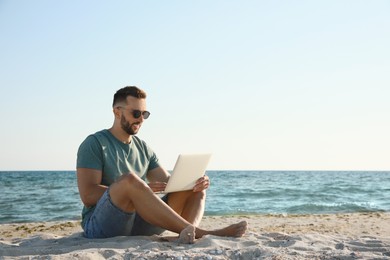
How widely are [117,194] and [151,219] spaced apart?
15.6 inches

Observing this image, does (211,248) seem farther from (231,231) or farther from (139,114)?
(139,114)

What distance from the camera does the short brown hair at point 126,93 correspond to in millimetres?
4082

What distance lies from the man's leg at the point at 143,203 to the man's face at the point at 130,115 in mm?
684

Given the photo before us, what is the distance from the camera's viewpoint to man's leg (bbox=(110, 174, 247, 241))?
Result: 11.4 ft

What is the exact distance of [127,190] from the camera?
350 cm

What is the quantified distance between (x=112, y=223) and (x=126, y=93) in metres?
1.18

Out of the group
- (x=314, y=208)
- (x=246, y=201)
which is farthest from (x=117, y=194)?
(x=246, y=201)

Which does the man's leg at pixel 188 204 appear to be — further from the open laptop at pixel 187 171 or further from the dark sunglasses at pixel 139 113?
the dark sunglasses at pixel 139 113

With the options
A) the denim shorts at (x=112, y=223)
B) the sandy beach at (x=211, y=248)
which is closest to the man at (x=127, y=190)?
the denim shorts at (x=112, y=223)

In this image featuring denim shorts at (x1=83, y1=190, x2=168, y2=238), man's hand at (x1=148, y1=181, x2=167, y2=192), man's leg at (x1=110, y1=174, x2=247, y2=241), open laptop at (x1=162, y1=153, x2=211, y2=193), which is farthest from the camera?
man's hand at (x1=148, y1=181, x2=167, y2=192)

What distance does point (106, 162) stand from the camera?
12.6 feet

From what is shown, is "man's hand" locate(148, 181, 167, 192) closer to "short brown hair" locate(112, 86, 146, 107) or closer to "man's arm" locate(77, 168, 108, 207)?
"man's arm" locate(77, 168, 108, 207)

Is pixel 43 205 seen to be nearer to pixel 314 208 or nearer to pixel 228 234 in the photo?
pixel 314 208

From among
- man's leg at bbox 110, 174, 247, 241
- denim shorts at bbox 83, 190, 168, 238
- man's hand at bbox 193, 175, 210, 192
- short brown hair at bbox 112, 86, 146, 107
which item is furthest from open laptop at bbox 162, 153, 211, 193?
short brown hair at bbox 112, 86, 146, 107
